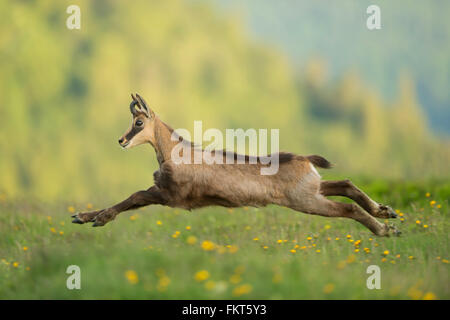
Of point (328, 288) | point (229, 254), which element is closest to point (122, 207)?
point (229, 254)

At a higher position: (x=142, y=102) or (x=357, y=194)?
(x=142, y=102)

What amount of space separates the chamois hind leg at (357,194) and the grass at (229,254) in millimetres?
341

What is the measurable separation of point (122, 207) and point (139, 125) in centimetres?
110

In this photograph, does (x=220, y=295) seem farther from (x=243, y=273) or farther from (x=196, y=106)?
(x=196, y=106)

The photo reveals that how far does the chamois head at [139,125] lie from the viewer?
301 inches

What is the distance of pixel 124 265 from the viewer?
5719mm

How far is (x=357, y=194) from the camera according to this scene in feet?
25.9

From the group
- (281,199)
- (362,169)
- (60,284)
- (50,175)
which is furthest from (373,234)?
(50,175)

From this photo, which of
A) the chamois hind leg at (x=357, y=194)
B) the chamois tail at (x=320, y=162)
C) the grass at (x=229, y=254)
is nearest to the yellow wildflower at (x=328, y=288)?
the grass at (x=229, y=254)

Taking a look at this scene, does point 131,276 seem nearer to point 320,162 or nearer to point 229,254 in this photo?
point 229,254

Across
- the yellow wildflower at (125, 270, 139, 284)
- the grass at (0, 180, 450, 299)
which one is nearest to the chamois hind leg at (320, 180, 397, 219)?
the grass at (0, 180, 450, 299)

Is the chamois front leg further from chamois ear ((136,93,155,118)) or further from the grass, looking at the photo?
chamois ear ((136,93,155,118))

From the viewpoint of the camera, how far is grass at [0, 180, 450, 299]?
5.37 m

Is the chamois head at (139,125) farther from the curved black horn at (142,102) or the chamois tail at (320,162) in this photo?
the chamois tail at (320,162)
